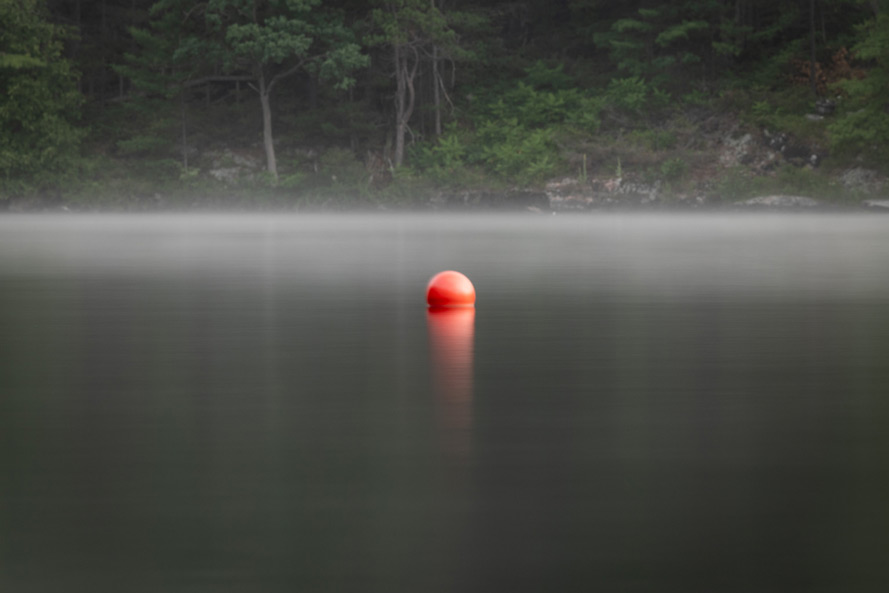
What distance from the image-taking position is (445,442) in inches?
213

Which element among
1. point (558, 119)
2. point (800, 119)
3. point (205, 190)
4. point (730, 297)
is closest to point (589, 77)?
point (558, 119)

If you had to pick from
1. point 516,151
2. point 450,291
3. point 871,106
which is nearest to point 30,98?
point 516,151

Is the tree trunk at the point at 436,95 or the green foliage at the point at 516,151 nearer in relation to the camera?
the green foliage at the point at 516,151

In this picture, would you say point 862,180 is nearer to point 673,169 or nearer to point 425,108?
point 673,169

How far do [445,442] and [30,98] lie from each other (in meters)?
48.0

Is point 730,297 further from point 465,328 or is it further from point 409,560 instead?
point 409,560

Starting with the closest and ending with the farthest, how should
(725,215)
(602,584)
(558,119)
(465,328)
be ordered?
(602,584) → (465,328) → (725,215) → (558,119)

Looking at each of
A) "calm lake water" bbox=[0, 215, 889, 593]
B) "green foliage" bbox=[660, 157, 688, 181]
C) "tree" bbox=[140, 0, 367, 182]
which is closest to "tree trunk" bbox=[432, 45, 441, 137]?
"tree" bbox=[140, 0, 367, 182]

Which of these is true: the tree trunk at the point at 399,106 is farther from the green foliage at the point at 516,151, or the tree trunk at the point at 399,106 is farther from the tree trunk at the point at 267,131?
the tree trunk at the point at 267,131

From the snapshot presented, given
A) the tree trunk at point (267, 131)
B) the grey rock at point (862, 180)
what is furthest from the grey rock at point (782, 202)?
the tree trunk at point (267, 131)

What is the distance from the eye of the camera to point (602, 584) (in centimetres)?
348

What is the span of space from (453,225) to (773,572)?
32643 millimetres

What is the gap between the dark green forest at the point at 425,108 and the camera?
157ft

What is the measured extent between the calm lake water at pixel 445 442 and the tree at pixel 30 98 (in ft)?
127
